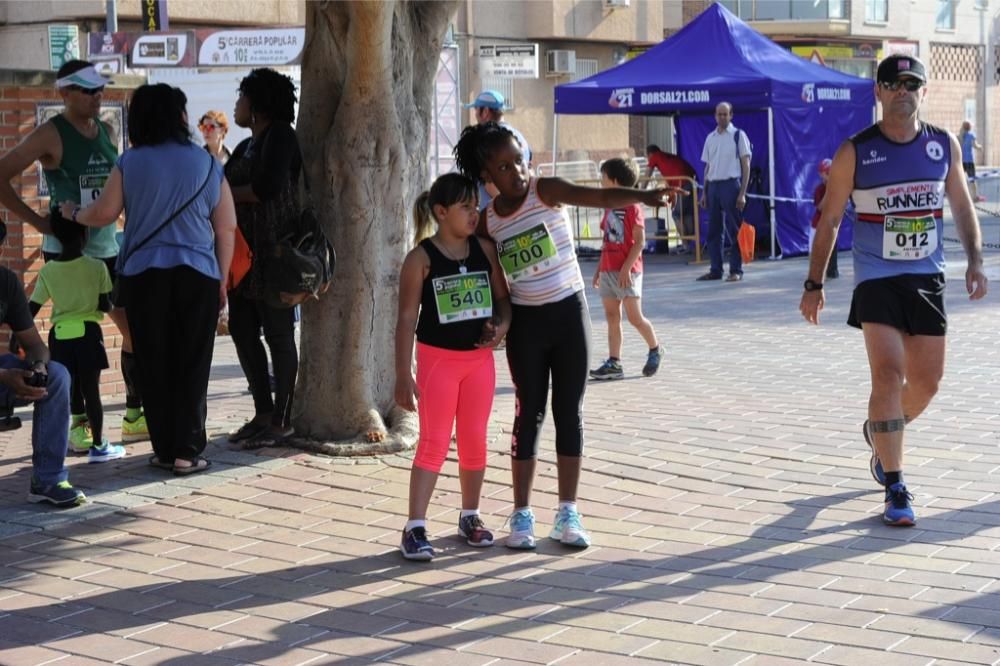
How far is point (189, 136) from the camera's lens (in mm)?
7371

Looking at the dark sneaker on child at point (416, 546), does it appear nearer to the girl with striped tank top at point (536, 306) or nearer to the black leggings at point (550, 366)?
the girl with striped tank top at point (536, 306)

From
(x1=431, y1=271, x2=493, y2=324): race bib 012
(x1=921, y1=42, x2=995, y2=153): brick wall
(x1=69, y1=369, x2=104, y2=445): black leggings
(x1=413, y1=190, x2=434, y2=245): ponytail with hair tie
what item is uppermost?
(x1=921, y1=42, x2=995, y2=153): brick wall

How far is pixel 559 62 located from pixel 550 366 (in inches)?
1411

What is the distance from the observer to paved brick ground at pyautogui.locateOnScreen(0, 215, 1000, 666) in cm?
501

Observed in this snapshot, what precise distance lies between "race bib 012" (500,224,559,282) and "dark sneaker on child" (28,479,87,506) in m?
2.30

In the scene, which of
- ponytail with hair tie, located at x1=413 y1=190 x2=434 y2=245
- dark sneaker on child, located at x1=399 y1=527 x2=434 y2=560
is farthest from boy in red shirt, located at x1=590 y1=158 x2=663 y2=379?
dark sneaker on child, located at x1=399 y1=527 x2=434 y2=560

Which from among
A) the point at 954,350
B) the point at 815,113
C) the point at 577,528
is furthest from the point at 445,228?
the point at 815,113

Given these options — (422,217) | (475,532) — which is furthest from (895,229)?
(475,532)

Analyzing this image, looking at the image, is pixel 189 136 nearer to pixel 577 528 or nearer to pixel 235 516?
pixel 235 516

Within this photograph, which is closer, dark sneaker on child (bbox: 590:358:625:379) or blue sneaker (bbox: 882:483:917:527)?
blue sneaker (bbox: 882:483:917:527)

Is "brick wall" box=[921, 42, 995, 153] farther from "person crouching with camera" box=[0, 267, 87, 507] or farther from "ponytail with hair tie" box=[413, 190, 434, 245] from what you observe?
"person crouching with camera" box=[0, 267, 87, 507]

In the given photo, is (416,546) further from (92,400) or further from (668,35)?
(668,35)

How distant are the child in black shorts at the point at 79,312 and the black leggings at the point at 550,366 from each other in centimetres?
261

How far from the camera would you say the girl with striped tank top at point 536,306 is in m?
6.07
